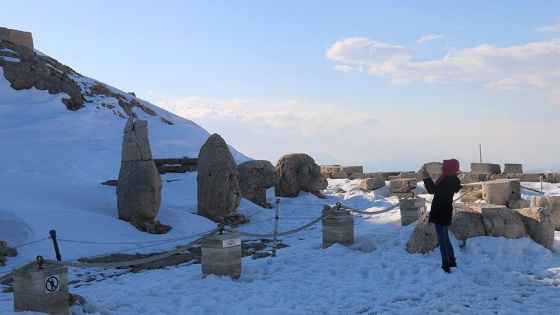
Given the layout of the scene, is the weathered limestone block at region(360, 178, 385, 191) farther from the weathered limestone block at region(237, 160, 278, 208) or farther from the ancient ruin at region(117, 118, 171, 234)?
the ancient ruin at region(117, 118, 171, 234)

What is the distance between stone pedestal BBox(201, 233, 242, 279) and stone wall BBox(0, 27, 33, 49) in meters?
39.9

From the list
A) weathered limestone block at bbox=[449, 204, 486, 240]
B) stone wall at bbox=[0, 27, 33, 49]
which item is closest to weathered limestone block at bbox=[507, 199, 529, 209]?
weathered limestone block at bbox=[449, 204, 486, 240]

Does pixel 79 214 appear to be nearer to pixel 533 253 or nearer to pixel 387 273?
pixel 387 273

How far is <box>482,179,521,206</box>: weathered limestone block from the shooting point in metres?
15.6

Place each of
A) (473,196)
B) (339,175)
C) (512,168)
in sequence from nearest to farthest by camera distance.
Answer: (473,196) < (512,168) < (339,175)

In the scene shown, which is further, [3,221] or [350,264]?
[3,221]

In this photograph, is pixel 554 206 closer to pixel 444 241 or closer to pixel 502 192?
pixel 502 192

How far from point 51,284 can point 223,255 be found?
2.66 meters

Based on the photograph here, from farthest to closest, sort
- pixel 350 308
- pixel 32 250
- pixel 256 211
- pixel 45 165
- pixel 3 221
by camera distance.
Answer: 1. pixel 45 165
2. pixel 256 211
3. pixel 3 221
4. pixel 32 250
5. pixel 350 308

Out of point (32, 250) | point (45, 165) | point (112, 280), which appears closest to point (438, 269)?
point (112, 280)

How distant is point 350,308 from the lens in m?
7.16

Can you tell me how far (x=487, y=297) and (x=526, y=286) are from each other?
→ 907 millimetres

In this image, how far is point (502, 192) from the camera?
15641mm

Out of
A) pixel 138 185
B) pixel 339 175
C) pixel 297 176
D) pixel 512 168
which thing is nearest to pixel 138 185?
pixel 138 185
